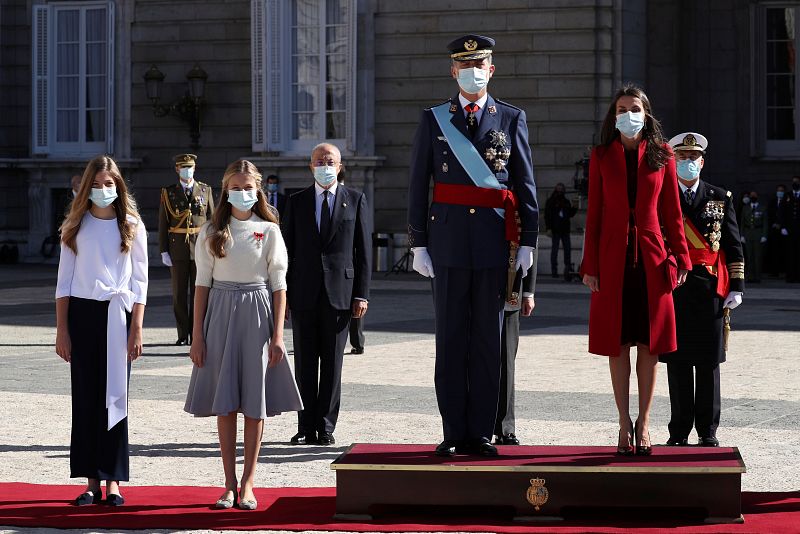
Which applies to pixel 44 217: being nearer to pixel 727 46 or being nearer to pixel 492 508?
pixel 727 46

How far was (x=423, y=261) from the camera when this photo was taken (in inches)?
295

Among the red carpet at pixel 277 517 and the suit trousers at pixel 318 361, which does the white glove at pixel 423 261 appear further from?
the suit trousers at pixel 318 361

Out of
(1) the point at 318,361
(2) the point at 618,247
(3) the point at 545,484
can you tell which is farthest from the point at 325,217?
(3) the point at 545,484

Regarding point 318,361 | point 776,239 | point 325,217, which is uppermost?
point 325,217

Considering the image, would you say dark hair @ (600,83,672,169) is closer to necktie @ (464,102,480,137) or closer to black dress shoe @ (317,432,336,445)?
necktie @ (464,102,480,137)

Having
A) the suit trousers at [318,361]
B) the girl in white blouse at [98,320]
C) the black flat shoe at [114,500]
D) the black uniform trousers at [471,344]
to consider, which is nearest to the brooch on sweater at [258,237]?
the girl in white blouse at [98,320]

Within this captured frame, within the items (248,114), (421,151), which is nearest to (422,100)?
(248,114)

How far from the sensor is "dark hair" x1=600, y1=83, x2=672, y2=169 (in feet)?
24.4

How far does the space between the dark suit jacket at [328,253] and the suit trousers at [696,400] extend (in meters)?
1.94

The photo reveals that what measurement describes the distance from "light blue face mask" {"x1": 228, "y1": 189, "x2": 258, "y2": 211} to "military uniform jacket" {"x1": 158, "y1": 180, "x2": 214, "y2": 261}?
298 inches

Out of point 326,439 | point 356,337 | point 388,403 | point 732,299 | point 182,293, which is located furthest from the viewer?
point 182,293

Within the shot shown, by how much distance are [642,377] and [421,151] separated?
4.69 feet

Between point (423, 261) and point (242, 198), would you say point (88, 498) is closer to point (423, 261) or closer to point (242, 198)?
point (242, 198)

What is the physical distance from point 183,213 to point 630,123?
8.11 meters
